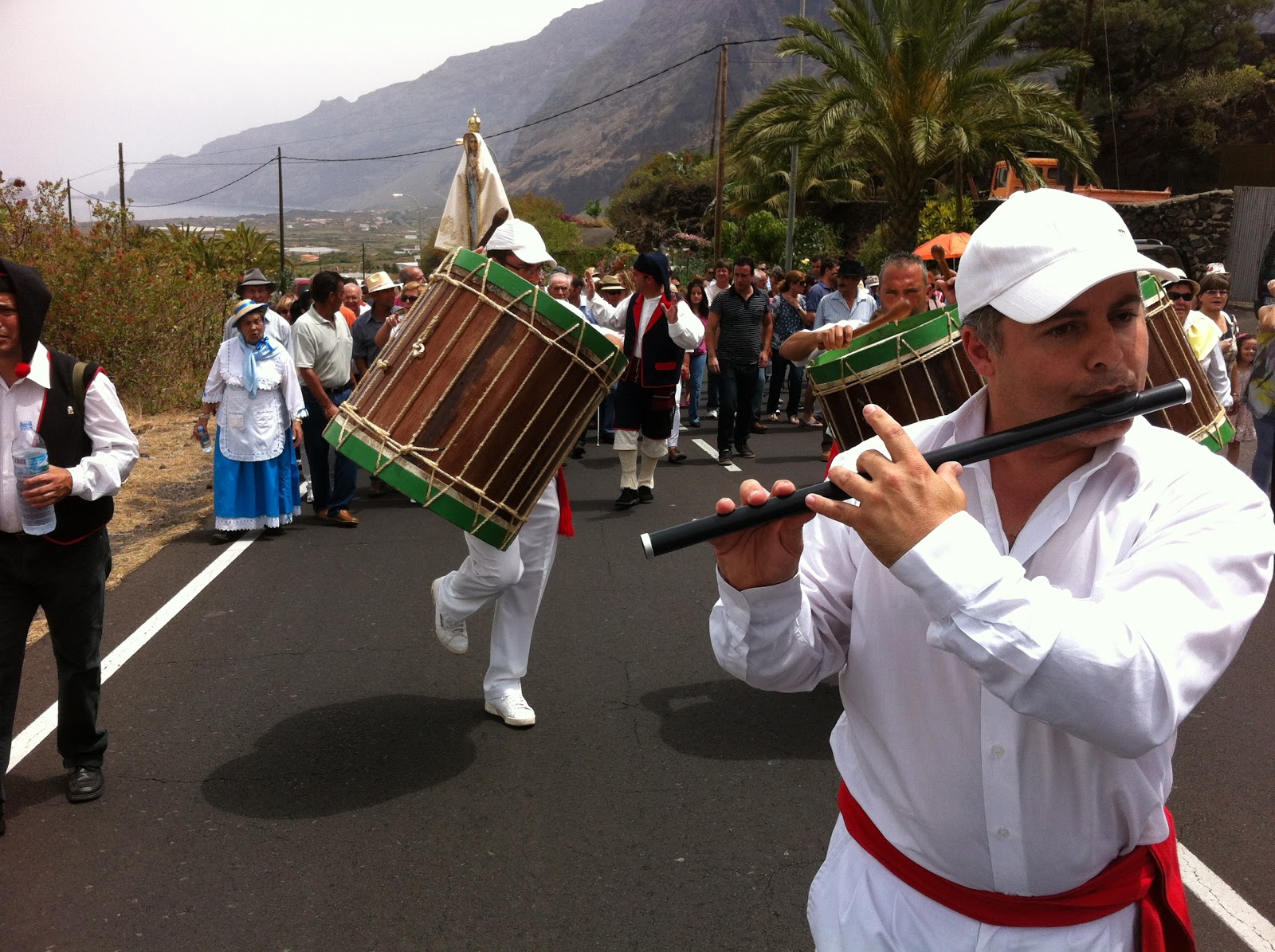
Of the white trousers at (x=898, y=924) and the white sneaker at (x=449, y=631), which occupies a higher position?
the white trousers at (x=898, y=924)

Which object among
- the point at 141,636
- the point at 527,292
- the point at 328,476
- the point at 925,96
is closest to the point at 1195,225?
the point at 925,96

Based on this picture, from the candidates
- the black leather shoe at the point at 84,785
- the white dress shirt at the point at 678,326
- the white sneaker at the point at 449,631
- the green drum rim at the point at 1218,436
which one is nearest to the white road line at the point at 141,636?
the black leather shoe at the point at 84,785

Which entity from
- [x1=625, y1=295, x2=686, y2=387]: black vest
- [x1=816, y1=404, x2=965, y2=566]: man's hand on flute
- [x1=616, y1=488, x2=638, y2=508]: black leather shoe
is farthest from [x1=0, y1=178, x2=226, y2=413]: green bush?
[x1=816, y1=404, x2=965, y2=566]: man's hand on flute

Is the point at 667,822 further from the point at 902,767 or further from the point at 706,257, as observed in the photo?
the point at 706,257

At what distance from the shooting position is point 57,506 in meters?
4.50

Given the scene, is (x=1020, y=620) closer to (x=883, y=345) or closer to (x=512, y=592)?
(x=883, y=345)

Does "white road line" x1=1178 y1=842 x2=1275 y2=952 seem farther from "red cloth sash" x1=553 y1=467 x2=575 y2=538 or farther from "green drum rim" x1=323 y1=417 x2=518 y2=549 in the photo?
"red cloth sash" x1=553 y1=467 x2=575 y2=538

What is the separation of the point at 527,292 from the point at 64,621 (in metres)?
2.14

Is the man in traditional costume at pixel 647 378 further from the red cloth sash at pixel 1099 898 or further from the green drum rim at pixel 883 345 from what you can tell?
the red cloth sash at pixel 1099 898

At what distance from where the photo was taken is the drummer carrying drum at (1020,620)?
1502 mm

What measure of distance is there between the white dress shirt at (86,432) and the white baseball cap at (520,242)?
5.73 ft

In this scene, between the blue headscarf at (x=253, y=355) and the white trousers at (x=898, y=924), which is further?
the blue headscarf at (x=253, y=355)

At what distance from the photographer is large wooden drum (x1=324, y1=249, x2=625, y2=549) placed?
469cm

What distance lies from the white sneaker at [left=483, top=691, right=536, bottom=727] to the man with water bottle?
1.61 meters
